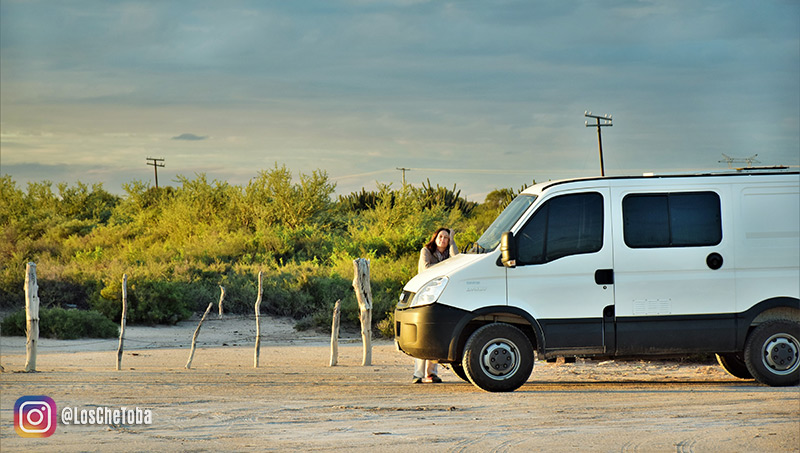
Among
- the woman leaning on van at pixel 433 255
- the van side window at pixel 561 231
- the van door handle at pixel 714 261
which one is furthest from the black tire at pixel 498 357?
the van door handle at pixel 714 261

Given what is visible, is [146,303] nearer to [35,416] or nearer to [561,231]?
[35,416]

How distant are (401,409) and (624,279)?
3149mm

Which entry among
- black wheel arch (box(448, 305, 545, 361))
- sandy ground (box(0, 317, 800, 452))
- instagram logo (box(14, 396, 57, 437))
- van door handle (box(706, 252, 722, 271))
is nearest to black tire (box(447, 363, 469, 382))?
sandy ground (box(0, 317, 800, 452))

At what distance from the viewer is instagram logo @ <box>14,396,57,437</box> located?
28.7 feet

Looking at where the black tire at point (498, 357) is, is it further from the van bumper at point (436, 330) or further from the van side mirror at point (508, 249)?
the van side mirror at point (508, 249)

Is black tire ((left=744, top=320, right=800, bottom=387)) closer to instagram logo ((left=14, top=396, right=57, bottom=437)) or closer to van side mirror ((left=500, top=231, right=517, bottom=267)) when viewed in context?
van side mirror ((left=500, top=231, right=517, bottom=267))

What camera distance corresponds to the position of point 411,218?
44125 mm

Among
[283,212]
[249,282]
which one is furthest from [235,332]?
[283,212]

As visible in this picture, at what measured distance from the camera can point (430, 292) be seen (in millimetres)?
11305

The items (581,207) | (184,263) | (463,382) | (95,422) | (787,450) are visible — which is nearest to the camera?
(787,450)

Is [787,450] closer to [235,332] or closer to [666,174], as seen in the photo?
[666,174]

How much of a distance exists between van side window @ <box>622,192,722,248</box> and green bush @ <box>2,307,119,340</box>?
13.9m

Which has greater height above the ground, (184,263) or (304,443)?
(184,263)

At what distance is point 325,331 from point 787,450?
624 inches
